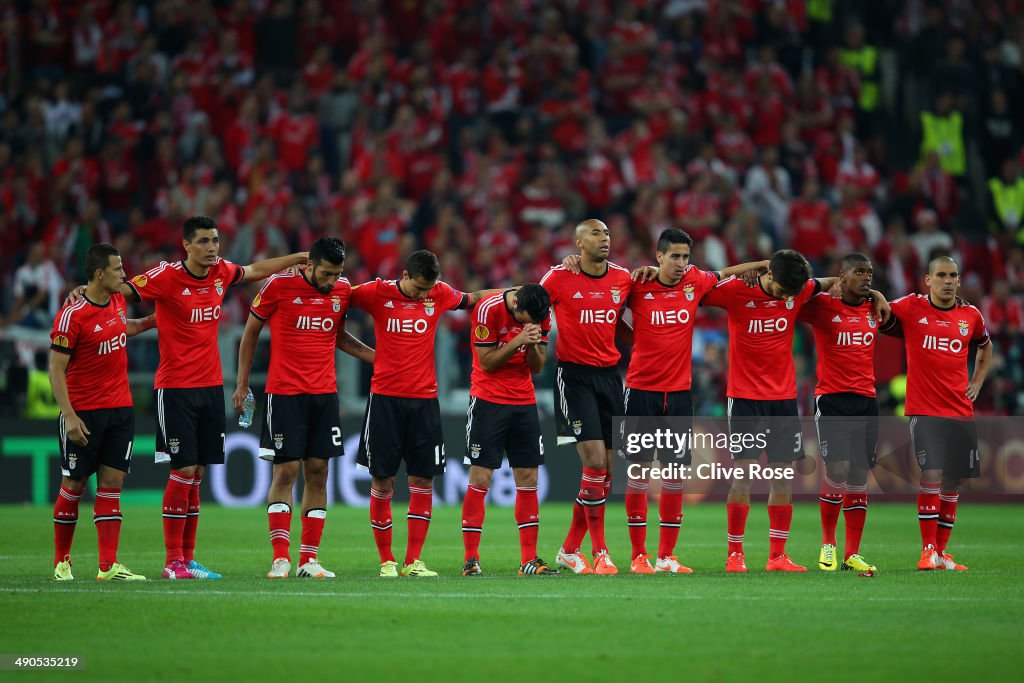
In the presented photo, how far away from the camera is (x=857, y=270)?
12.2 m

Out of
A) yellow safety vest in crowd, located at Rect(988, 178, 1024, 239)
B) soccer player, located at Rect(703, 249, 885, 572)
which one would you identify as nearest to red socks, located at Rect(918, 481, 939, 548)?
soccer player, located at Rect(703, 249, 885, 572)

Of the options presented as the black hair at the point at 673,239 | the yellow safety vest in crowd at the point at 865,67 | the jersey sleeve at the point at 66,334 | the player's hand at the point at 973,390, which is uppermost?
the yellow safety vest in crowd at the point at 865,67

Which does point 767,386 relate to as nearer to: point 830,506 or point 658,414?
point 658,414

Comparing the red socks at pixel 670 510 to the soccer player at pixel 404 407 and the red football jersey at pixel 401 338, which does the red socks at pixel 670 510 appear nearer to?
the soccer player at pixel 404 407

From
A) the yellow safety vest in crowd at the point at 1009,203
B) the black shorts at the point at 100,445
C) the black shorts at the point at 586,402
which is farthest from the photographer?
the yellow safety vest in crowd at the point at 1009,203

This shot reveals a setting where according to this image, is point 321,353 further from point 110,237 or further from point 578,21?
point 578,21

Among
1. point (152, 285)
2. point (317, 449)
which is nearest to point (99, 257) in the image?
point (152, 285)

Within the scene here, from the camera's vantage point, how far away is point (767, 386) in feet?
39.7

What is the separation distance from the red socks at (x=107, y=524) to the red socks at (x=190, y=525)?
525mm

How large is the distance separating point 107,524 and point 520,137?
15485 millimetres

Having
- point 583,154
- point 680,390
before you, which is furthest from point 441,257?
point 680,390

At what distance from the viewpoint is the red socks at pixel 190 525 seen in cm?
1155

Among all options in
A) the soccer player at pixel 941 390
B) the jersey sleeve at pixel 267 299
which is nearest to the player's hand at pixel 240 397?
the jersey sleeve at pixel 267 299

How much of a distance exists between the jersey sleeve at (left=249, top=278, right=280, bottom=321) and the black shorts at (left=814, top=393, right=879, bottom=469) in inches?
181
